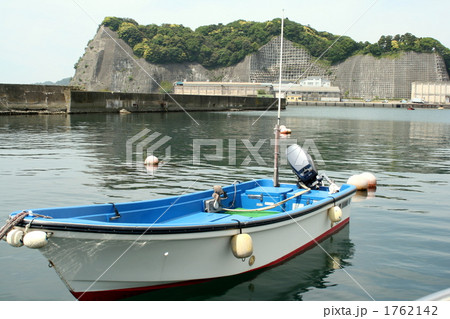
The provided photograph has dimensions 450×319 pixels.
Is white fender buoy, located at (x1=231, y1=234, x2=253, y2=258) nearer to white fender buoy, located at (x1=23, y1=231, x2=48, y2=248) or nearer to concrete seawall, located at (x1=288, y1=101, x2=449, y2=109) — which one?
white fender buoy, located at (x1=23, y1=231, x2=48, y2=248)

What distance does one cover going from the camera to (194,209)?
10.6 meters

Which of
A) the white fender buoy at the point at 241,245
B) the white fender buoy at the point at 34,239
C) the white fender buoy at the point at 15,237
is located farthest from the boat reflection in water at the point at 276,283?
Result: the white fender buoy at the point at 15,237

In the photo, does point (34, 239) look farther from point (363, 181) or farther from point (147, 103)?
point (147, 103)

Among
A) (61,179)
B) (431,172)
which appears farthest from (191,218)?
(431,172)

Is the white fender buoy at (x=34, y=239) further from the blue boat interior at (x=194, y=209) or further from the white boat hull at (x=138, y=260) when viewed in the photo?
the blue boat interior at (x=194, y=209)

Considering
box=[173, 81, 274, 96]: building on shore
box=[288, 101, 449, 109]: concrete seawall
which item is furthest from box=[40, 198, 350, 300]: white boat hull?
box=[173, 81, 274, 96]: building on shore

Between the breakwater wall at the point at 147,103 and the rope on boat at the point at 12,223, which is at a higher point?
the breakwater wall at the point at 147,103

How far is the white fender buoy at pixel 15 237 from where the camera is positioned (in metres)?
6.78

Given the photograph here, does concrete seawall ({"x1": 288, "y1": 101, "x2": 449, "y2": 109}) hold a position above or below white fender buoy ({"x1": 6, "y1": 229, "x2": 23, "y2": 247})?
above

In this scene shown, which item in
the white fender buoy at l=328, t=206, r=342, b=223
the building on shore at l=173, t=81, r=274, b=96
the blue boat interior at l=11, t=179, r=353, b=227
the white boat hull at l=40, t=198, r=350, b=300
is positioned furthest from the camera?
the building on shore at l=173, t=81, r=274, b=96

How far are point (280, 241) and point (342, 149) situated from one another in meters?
21.8

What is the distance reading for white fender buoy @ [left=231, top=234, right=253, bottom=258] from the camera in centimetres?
829

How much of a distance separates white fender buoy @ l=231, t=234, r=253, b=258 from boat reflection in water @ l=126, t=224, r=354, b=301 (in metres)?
0.69

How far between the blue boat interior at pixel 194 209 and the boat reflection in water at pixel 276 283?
1.08 m
